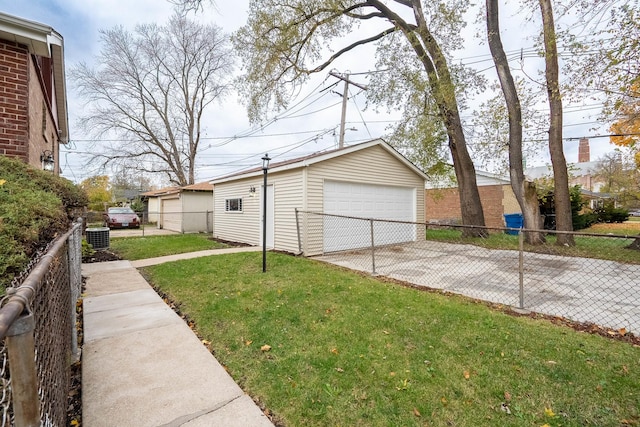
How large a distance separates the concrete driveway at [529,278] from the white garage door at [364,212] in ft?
1.80

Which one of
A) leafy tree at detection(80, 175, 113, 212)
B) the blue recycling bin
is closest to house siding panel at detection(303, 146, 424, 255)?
the blue recycling bin

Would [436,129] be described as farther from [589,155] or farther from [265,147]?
[589,155]

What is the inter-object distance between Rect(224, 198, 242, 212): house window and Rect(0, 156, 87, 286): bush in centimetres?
802

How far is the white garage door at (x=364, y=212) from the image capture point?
357 inches

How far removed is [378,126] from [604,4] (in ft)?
41.7

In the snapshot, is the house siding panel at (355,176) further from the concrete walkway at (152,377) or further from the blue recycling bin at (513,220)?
the blue recycling bin at (513,220)

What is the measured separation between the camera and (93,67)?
2166cm

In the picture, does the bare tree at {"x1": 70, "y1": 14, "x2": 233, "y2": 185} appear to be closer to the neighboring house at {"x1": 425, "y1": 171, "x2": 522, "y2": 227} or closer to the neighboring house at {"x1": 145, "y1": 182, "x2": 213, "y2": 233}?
the neighboring house at {"x1": 145, "y1": 182, "x2": 213, "y2": 233}

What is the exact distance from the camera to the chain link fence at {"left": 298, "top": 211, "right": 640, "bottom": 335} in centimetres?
440

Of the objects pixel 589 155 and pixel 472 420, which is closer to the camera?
pixel 472 420

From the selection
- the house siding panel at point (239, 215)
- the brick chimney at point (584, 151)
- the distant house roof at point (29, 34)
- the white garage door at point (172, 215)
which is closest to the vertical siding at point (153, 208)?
the white garage door at point (172, 215)

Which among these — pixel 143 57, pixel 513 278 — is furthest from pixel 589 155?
pixel 143 57

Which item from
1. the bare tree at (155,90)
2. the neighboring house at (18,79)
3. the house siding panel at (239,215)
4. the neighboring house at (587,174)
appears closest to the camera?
the neighboring house at (18,79)

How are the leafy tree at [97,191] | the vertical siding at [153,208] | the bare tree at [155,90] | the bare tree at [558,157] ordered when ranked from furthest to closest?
1. the leafy tree at [97,191]
2. the vertical siding at [153,208]
3. the bare tree at [155,90]
4. the bare tree at [558,157]
